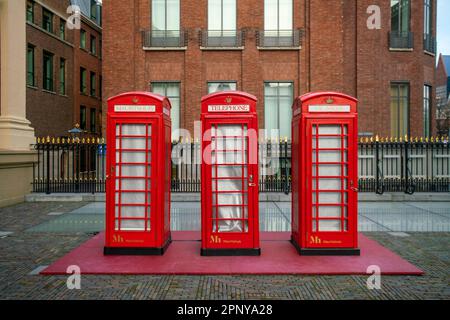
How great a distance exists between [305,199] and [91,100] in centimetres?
3470

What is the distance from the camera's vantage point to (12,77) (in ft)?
49.3

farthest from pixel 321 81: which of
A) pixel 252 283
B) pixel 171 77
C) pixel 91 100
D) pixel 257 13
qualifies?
pixel 91 100

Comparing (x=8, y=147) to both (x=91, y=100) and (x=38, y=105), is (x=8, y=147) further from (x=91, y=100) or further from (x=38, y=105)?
(x=91, y=100)

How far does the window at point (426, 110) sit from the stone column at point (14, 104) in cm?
2037

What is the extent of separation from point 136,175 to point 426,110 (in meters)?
20.8

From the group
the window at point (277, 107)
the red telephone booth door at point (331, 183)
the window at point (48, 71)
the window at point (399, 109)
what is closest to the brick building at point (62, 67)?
the window at point (48, 71)

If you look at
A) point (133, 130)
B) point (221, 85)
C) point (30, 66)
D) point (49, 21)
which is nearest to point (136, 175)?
point (133, 130)

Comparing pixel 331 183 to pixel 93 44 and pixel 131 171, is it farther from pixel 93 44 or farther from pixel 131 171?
pixel 93 44

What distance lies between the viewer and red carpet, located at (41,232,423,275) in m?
6.46

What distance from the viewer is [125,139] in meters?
7.57

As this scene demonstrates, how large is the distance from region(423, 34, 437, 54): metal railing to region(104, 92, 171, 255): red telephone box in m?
20.1

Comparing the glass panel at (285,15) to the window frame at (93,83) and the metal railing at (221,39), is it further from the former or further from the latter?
the window frame at (93,83)

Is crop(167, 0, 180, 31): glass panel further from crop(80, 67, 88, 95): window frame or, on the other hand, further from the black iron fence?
crop(80, 67, 88, 95): window frame

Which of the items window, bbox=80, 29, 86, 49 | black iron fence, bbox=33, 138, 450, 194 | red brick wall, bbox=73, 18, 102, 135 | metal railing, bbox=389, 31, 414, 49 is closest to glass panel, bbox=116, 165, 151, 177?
black iron fence, bbox=33, 138, 450, 194
